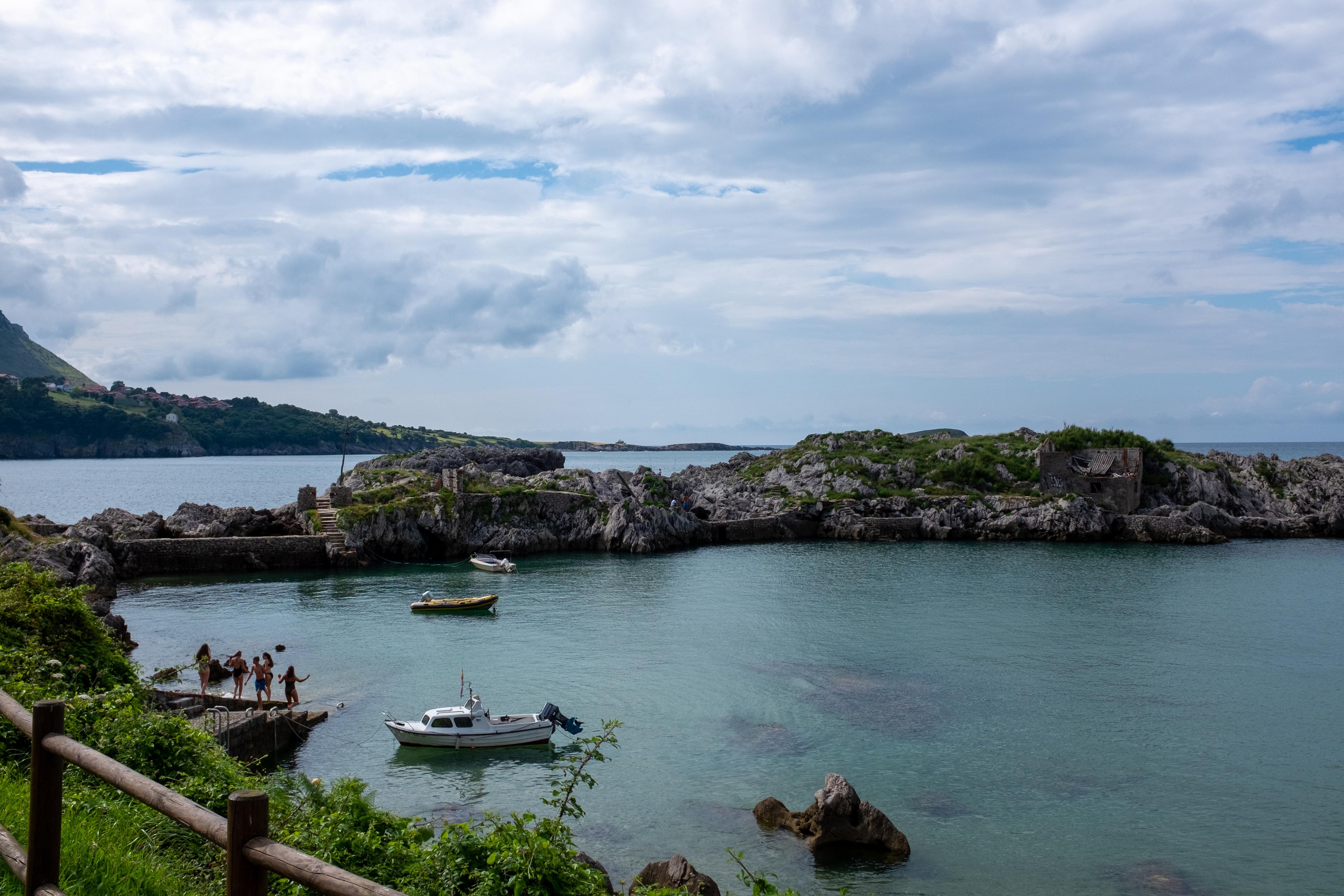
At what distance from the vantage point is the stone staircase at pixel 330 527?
64.8m

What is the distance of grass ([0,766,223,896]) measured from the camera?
6.81 m

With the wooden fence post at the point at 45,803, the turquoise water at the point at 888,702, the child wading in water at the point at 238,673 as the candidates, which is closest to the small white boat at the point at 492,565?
the turquoise water at the point at 888,702

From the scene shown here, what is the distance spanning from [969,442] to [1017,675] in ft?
233

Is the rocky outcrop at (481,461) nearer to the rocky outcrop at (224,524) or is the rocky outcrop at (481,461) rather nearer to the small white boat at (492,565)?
the rocky outcrop at (224,524)

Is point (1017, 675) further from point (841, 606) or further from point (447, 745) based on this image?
point (447, 745)

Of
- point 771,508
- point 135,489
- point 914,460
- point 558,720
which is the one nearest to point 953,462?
point 914,460

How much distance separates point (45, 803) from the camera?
5672 mm

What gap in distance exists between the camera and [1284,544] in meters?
79.6

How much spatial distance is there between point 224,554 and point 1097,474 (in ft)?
257

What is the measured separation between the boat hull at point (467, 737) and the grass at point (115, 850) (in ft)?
54.3

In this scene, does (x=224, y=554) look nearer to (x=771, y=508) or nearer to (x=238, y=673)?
(x=238, y=673)

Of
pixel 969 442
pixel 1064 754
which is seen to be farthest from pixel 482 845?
pixel 969 442

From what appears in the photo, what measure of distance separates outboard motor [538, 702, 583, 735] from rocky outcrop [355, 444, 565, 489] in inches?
2884

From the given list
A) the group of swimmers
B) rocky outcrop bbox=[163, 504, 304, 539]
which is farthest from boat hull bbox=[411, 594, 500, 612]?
rocky outcrop bbox=[163, 504, 304, 539]
